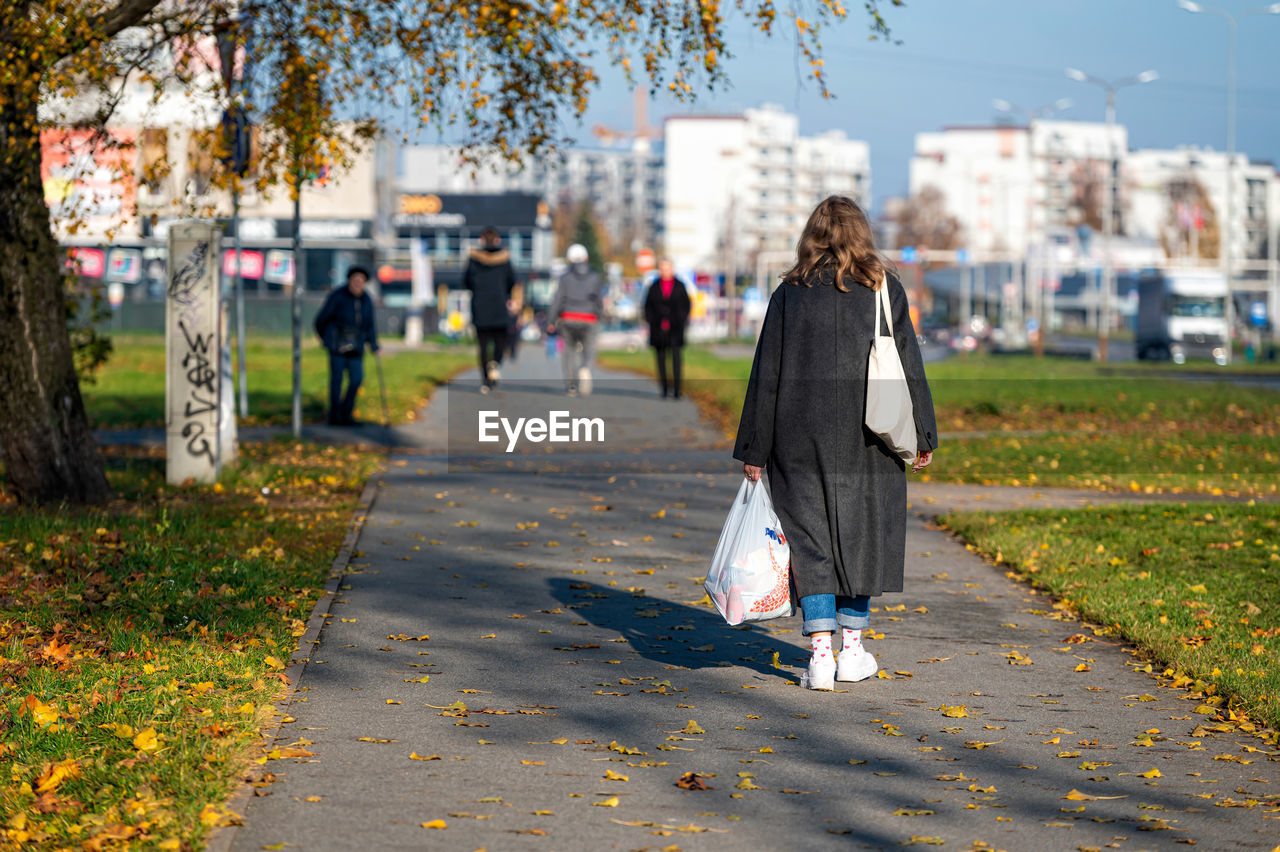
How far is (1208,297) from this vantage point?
5409 cm

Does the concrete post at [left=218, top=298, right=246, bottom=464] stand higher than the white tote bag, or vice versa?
the white tote bag

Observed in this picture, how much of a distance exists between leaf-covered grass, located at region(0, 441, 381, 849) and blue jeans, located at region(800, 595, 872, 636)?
6.81 ft

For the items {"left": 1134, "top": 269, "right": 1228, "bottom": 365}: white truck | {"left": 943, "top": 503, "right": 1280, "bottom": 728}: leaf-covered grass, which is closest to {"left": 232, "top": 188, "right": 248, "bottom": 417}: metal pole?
{"left": 943, "top": 503, "right": 1280, "bottom": 728}: leaf-covered grass

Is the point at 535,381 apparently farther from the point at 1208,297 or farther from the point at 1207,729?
the point at 1208,297

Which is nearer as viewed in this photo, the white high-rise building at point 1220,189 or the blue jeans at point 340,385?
the blue jeans at point 340,385

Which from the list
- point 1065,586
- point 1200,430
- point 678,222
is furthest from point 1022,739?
point 678,222

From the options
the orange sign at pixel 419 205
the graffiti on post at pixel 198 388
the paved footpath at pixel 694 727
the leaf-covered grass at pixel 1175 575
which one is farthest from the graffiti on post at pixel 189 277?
the orange sign at pixel 419 205

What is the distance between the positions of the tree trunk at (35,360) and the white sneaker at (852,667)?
20.5ft

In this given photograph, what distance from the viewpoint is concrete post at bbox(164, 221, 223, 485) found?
1138 centimetres

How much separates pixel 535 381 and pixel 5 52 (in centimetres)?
1642

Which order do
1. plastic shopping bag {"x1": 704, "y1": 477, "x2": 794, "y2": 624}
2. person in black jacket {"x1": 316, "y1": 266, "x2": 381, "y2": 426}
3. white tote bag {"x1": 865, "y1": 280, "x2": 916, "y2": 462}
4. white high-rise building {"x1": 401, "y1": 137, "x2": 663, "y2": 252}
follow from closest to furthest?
white tote bag {"x1": 865, "y1": 280, "x2": 916, "y2": 462}, plastic shopping bag {"x1": 704, "y1": 477, "x2": 794, "y2": 624}, person in black jacket {"x1": 316, "y1": 266, "x2": 381, "y2": 426}, white high-rise building {"x1": 401, "y1": 137, "x2": 663, "y2": 252}

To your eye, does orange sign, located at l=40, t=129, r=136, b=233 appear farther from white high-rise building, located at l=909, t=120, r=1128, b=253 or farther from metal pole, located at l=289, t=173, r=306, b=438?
white high-rise building, located at l=909, t=120, r=1128, b=253

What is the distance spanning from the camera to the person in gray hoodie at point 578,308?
19734 millimetres

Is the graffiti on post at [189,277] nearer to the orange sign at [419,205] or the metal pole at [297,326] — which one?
the metal pole at [297,326]
